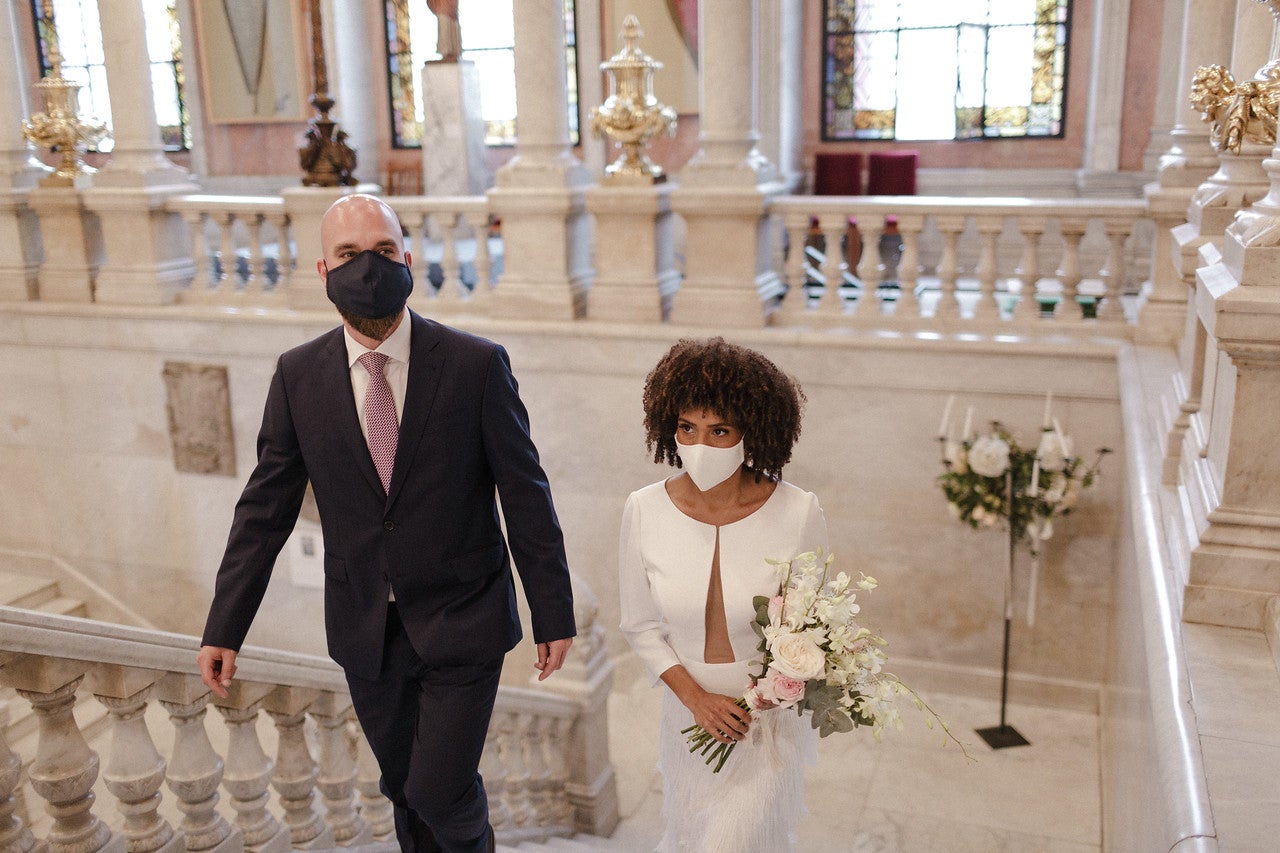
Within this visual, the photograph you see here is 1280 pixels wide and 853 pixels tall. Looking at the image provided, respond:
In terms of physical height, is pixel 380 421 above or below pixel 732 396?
below

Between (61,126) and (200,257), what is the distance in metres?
1.40

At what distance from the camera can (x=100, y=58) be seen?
16000 millimetres

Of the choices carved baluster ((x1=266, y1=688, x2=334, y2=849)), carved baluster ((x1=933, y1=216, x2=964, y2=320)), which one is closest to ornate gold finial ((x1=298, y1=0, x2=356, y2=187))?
carved baluster ((x1=933, y1=216, x2=964, y2=320))

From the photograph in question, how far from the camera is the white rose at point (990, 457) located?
5.92 m

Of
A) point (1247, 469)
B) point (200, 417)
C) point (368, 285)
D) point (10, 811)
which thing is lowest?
point (200, 417)

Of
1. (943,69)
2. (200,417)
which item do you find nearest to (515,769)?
(200,417)

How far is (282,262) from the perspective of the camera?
7.96m

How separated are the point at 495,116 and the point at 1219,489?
41.0 ft

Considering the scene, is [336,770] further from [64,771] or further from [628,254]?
[628,254]

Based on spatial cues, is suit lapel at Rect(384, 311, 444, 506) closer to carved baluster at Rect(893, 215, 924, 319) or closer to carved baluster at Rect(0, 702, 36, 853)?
carved baluster at Rect(0, 702, 36, 853)

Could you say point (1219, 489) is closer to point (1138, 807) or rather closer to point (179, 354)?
point (1138, 807)

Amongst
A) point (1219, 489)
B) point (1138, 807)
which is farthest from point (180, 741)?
point (1219, 489)

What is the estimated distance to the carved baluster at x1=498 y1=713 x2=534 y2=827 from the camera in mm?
5055

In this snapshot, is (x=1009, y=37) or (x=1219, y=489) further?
(x=1009, y=37)
